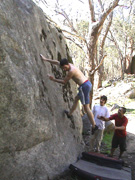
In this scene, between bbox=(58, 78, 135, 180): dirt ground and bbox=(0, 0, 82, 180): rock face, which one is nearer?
bbox=(0, 0, 82, 180): rock face

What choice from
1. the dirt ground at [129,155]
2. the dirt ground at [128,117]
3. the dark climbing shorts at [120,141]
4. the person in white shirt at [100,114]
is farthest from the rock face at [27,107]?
the dark climbing shorts at [120,141]

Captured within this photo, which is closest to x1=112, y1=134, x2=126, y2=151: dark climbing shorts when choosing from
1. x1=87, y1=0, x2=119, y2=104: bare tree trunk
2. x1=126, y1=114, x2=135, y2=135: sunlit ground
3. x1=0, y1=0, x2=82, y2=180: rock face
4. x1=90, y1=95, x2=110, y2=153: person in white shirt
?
x1=90, y1=95, x2=110, y2=153: person in white shirt

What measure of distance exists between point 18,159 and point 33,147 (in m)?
0.39

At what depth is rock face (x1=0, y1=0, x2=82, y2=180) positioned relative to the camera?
119 inches

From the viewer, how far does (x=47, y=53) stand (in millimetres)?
5129

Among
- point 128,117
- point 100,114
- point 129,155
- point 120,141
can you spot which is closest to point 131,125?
point 128,117

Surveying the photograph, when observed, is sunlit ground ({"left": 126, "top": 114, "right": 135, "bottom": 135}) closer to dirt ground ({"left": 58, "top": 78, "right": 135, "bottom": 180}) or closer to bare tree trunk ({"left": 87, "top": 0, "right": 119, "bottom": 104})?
dirt ground ({"left": 58, "top": 78, "right": 135, "bottom": 180})

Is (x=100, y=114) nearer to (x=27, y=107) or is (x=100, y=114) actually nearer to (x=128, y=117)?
(x=27, y=107)

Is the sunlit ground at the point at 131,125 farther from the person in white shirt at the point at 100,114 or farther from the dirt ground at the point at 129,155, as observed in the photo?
the person in white shirt at the point at 100,114

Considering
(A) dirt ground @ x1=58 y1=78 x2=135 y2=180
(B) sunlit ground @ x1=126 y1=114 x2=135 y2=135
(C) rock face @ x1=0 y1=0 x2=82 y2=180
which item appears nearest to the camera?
(C) rock face @ x1=0 y1=0 x2=82 y2=180

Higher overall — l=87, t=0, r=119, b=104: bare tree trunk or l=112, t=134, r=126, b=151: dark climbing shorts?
l=87, t=0, r=119, b=104: bare tree trunk

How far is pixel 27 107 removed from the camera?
3.33 m

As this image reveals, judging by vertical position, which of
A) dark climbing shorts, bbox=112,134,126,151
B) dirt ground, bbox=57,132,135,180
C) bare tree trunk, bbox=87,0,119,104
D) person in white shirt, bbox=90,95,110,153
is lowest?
dirt ground, bbox=57,132,135,180

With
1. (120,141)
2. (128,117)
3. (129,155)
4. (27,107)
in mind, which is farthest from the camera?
(128,117)
